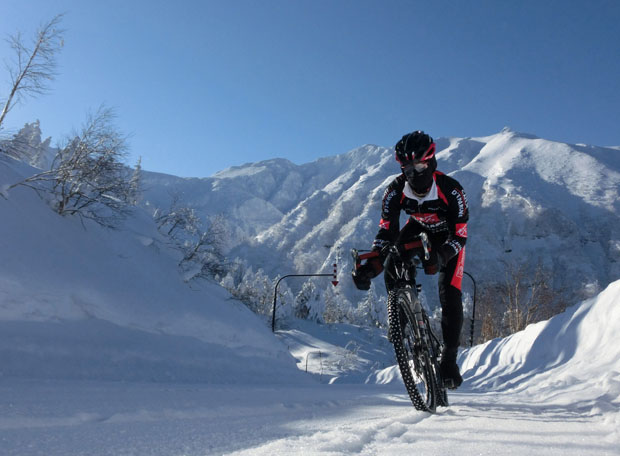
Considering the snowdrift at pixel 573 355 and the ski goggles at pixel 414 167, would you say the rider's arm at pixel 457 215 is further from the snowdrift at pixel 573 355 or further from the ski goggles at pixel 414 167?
the snowdrift at pixel 573 355

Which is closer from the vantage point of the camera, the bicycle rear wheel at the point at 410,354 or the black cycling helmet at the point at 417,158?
the bicycle rear wheel at the point at 410,354

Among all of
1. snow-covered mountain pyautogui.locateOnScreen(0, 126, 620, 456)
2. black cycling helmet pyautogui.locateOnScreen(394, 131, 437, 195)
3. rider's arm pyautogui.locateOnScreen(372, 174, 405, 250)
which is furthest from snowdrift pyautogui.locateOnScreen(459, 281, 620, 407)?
black cycling helmet pyautogui.locateOnScreen(394, 131, 437, 195)

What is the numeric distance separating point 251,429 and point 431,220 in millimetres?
Answer: 2256

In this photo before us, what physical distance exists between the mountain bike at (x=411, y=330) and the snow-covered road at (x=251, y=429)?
21 centimetres

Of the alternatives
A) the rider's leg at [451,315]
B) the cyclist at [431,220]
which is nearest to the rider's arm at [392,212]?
the cyclist at [431,220]

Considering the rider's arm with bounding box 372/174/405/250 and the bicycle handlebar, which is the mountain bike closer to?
the bicycle handlebar

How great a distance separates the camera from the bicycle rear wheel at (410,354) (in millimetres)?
2863

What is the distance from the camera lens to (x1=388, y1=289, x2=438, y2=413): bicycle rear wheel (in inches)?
113

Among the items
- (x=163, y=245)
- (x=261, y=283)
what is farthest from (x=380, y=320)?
(x=163, y=245)

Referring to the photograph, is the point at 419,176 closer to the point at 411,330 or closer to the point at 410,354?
the point at 411,330

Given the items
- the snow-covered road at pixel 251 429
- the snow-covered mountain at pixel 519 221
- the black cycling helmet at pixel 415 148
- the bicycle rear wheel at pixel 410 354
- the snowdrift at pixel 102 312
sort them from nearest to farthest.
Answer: the snow-covered road at pixel 251 429 → the bicycle rear wheel at pixel 410 354 → the black cycling helmet at pixel 415 148 → the snowdrift at pixel 102 312 → the snow-covered mountain at pixel 519 221

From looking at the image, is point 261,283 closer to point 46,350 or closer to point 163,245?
point 163,245

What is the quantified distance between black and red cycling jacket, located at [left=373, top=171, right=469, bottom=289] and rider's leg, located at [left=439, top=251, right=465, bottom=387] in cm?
4

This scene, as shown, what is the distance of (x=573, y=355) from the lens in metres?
6.79
